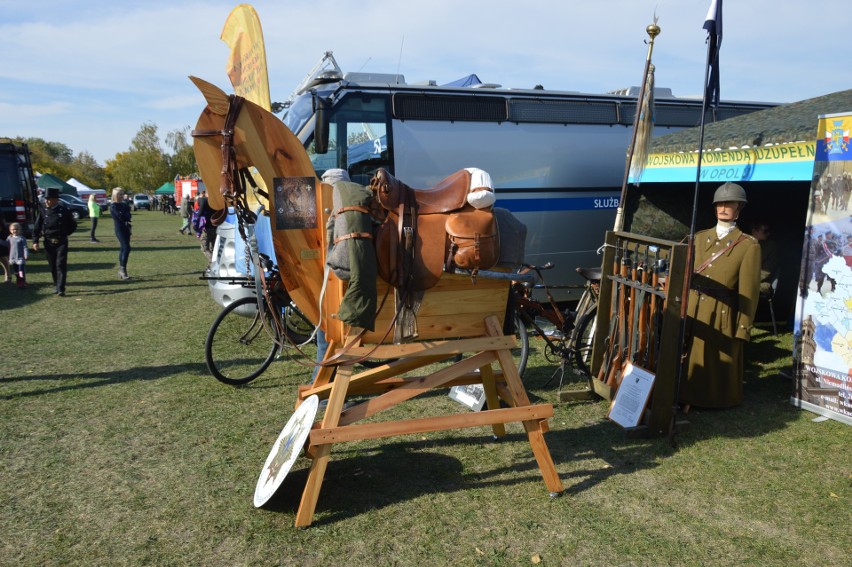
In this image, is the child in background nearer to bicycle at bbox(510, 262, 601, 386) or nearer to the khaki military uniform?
bicycle at bbox(510, 262, 601, 386)

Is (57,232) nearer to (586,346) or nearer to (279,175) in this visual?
(279,175)

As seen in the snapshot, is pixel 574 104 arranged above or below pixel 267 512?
above

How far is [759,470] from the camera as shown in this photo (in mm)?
3951

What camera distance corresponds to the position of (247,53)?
4262mm

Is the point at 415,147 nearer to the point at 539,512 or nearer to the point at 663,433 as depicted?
the point at 663,433

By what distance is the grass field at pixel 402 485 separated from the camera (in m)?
3.12

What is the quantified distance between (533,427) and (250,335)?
3.63m

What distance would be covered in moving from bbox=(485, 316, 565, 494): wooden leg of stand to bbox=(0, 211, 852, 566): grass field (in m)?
0.13

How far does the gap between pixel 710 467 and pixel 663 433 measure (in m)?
0.50

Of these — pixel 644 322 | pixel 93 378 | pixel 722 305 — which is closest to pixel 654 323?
pixel 644 322

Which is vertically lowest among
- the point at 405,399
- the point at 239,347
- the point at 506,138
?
the point at 239,347

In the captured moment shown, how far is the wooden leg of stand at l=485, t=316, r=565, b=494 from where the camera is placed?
3.63 metres

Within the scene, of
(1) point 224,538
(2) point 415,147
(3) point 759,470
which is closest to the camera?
(1) point 224,538

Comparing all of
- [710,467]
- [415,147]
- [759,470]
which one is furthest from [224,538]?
[415,147]
